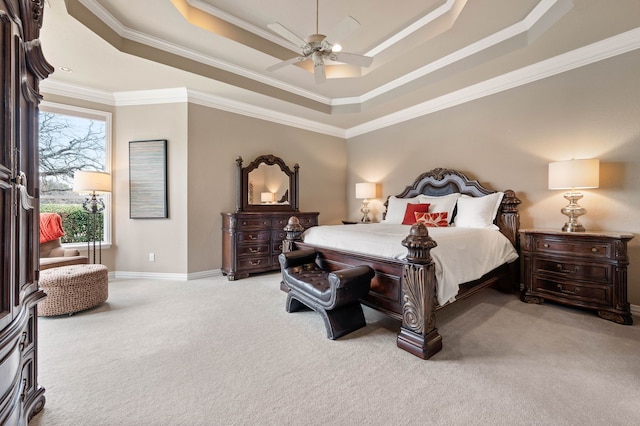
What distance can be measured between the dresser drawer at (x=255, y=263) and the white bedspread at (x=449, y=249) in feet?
4.44

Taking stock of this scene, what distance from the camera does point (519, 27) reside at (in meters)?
2.94

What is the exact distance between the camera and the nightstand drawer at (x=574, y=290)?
253cm

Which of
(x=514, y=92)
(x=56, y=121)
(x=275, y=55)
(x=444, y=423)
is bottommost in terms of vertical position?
(x=444, y=423)

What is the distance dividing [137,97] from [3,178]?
4090 millimetres

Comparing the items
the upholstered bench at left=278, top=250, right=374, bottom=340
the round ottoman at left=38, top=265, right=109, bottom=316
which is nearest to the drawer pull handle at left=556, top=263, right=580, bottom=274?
the upholstered bench at left=278, top=250, right=374, bottom=340

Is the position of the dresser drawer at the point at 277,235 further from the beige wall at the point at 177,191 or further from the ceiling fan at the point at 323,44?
the ceiling fan at the point at 323,44

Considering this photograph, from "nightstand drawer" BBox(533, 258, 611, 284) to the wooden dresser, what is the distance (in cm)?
346

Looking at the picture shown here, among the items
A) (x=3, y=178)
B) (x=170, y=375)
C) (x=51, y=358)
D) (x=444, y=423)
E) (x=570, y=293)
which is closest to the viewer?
(x=3, y=178)

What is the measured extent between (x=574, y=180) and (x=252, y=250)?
4082mm

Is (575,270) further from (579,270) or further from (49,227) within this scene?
(49,227)

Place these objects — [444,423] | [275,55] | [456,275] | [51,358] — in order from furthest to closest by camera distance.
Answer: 1. [275,55]
2. [456,275]
3. [51,358]
4. [444,423]

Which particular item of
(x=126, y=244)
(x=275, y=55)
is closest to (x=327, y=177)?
(x=275, y=55)

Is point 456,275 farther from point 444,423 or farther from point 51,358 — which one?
point 51,358

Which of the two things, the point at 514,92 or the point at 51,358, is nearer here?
the point at 51,358
